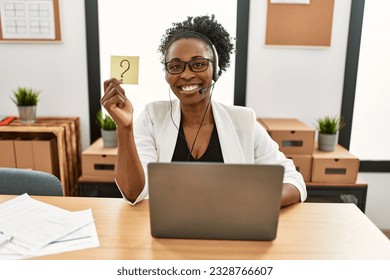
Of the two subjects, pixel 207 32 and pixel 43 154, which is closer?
pixel 207 32

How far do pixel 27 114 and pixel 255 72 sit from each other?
1629mm

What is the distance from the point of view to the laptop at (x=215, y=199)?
0.87 meters

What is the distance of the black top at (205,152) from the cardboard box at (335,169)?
1.19 m

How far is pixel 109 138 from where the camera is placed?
2.64 metres

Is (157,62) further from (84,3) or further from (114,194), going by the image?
(114,194)

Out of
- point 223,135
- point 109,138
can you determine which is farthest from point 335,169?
point 109,138

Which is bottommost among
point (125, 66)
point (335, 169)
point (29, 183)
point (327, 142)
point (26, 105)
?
point (335, 169)

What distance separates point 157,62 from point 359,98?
1.54 metres

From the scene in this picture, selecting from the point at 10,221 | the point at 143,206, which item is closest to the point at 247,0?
the point at 143,206

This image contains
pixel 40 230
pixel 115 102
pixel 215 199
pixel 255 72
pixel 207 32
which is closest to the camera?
pixel 215 199

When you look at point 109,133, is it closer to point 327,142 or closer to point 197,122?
point 197,122

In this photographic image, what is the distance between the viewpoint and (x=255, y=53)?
2820mm

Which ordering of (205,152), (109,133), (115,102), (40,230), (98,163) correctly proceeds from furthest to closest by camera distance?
1. (109,133)
2. (98,163)
3. (205,152)
4. (115,102)
5. (40,230)

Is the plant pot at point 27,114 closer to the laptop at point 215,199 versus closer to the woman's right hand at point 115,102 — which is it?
the woman's right hand at point 115,102
